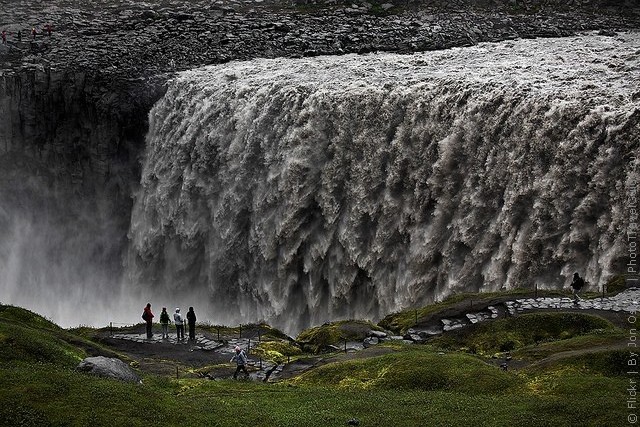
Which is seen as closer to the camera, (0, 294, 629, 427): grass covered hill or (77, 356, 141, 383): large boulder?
(0, 294, 629, 427): grass covered hill

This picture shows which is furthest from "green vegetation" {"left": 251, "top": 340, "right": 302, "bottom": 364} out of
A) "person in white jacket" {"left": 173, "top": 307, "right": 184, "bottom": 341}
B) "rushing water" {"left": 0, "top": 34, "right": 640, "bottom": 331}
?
"rushing water" {"left": 0, "top": 34, "right": 640, "bottom": 331}

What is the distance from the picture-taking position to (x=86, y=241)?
76.4 m

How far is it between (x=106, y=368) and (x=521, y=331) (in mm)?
18936

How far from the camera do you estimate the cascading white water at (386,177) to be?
4431 cm

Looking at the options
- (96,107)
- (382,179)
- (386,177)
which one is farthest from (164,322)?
(96,107)

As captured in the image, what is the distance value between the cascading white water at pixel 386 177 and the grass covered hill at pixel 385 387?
25.1ft

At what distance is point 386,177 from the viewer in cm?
5472

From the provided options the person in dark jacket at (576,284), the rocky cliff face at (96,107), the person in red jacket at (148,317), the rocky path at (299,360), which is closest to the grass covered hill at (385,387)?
the rocky path at (299,360)

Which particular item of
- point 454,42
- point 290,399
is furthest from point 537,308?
point 454,42

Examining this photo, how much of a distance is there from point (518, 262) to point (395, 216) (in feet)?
35.3

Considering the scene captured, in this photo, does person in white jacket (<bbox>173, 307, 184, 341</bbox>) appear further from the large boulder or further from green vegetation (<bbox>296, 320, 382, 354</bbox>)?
the large boulder

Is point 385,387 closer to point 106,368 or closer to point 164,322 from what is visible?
point 106,368

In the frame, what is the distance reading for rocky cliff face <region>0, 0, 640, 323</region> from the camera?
74.9 m

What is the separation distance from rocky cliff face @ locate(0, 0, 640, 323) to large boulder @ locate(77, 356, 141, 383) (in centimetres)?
4022
